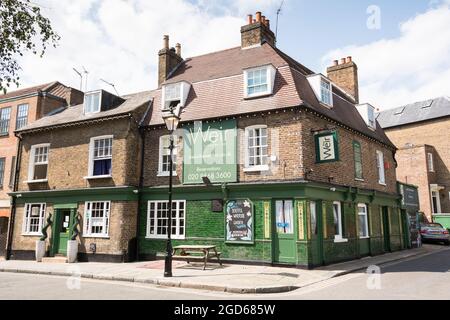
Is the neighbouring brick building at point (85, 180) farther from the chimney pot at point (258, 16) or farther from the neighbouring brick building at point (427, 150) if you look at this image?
the neighbouring brick building at point (427, 150)

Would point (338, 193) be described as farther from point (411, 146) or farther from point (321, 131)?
point (411, 146)

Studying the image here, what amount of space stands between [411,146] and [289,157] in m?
27.6

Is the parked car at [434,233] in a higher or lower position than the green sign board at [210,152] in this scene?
lower

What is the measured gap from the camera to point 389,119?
43062mm

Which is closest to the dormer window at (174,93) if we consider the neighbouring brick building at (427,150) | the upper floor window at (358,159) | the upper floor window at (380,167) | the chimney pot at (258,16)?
the chimney pot at (258,16)

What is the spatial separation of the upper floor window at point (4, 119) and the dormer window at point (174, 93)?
526 inches

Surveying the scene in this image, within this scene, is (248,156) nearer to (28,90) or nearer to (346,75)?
(346,75)

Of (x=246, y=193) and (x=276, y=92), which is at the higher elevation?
(x=276, y=92)

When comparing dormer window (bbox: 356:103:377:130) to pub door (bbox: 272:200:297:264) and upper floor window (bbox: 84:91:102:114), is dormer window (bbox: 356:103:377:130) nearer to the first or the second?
pub door (bbox: 272:200:297:264)

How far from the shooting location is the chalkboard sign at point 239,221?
14883 mm

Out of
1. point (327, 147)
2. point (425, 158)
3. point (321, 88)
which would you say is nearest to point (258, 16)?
point (321, 88)

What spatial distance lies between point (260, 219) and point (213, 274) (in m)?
3.31
